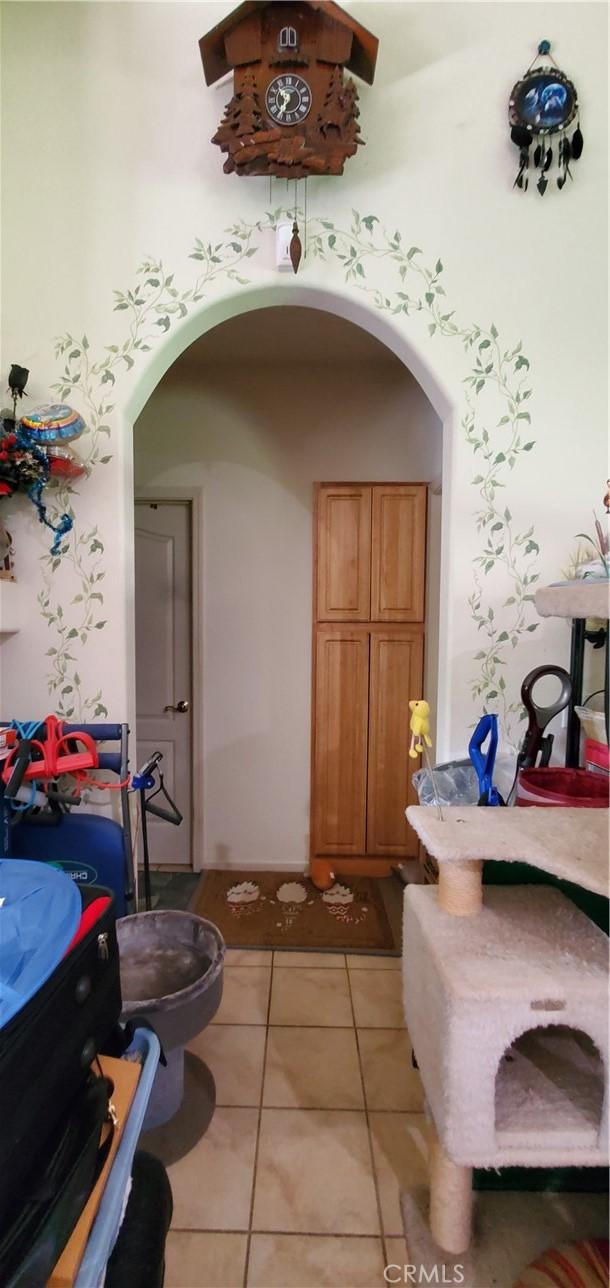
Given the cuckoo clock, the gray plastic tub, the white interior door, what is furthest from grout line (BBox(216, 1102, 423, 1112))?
the cuckoo clock

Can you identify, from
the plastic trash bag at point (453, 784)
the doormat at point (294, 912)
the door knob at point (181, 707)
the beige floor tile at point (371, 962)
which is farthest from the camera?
the door knob at point (181, 707)

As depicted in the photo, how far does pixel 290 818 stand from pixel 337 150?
250 cm

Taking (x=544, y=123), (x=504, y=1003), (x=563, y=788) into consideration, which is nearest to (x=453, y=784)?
(x=563, y=788)

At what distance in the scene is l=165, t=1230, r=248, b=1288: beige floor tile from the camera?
0.91 meters

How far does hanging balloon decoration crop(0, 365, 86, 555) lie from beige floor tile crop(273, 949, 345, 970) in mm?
1651

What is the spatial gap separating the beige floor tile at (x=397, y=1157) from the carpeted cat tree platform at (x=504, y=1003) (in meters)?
0.04

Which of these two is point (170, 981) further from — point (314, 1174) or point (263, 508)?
point (263, 508)

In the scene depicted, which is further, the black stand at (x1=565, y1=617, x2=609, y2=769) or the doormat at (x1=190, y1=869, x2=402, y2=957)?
the doormat at (x1=190, y1=869, x2=402, y2=957)

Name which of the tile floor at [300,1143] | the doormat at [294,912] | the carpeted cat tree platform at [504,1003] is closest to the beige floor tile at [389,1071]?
the tile floor at [300,1143]

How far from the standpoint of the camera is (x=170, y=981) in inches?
51.1

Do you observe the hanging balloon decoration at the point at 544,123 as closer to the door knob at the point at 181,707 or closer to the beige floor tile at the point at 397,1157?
the beige floor tile at the point at 397,1157

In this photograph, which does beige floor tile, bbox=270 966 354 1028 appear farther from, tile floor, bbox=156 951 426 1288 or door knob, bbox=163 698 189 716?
door knob, bbox=163 698 189 716

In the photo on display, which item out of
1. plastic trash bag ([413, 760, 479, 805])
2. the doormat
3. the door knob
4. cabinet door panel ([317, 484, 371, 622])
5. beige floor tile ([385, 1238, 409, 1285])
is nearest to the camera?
beige floor tile ([385, 1238, 409, 1285])

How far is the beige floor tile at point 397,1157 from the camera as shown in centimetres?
103
